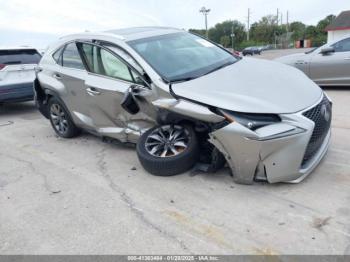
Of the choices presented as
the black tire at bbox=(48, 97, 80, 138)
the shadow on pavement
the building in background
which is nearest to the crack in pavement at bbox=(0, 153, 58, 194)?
the black tire at bbox=(48, 97, 80, 138)

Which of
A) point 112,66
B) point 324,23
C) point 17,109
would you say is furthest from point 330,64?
point 324,23

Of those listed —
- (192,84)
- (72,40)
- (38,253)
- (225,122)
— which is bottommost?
(38,253)

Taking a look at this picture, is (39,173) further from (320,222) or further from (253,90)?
(320,222)

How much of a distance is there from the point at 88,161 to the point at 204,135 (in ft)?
5.82

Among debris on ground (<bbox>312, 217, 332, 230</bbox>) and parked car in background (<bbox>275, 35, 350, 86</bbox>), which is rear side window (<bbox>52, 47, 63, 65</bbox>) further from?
parked car in background (<bbox>275, 35, 350, 86</bbox>)

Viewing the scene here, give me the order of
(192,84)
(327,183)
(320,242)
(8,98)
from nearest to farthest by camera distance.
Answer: (320,242), (327,183), (192,84), (8,98)

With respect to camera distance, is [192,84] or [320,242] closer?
[320,242]

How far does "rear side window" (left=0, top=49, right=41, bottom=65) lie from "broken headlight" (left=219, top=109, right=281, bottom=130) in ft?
20.8

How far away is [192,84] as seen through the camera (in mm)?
3820

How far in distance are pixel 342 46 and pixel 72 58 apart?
6.13 metres

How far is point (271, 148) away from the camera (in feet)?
10.5

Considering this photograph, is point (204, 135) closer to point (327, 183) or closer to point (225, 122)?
point (225, 122)

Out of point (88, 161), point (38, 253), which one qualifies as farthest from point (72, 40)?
point (38, 253)

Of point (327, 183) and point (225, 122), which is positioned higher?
point (225, 122)
